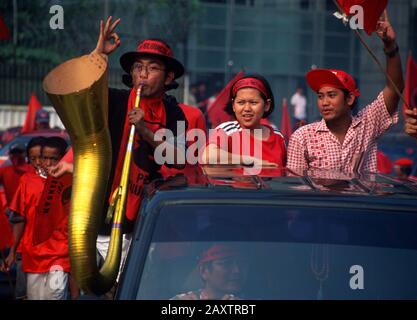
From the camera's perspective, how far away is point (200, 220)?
15.0 ft

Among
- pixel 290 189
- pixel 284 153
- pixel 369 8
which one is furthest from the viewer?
pixel 284 153

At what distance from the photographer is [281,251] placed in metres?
4.50

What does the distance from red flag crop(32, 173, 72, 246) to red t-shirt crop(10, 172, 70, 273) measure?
0.24 ft

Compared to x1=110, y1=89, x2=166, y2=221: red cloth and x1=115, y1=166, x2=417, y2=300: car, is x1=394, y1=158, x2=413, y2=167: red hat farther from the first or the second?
x1=115, y1=166, x2=417, y2=300: car

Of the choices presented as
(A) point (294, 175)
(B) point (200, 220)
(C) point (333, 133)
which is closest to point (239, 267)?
(B) point (200, 220)

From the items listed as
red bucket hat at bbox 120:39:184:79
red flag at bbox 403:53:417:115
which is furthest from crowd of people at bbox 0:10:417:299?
red flag at bbox 403:53:417:115

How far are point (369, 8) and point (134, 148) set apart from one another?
1484 mm

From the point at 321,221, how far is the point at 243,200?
0.32 metres

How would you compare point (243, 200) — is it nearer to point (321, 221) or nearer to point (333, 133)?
point (321, 221)

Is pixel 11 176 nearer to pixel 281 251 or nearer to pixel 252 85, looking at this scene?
pixel 252 85

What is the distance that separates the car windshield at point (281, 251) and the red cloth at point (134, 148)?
60.7 inches

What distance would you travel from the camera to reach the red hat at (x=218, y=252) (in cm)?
451

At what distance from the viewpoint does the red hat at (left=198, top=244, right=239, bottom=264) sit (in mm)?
4508

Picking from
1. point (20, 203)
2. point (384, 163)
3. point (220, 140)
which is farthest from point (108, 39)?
point (384, 163)
